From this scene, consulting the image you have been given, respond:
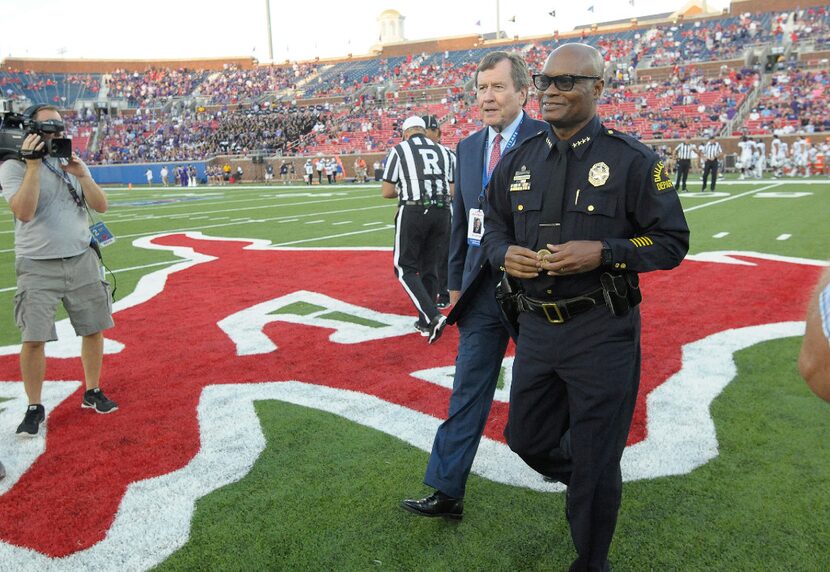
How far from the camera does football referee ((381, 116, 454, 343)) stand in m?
5.92

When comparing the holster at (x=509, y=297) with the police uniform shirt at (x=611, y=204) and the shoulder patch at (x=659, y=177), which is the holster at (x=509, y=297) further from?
the shoulder patch at (x=659, y=177)

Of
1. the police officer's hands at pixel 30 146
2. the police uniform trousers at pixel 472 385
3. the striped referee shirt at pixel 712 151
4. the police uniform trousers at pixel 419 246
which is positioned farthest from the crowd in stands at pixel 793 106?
the police officer's hands at pixel 30 146

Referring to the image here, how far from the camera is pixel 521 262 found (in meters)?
2.30

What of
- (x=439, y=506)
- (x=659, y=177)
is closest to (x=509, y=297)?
(x=659, y=177)

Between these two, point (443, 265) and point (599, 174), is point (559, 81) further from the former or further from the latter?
point (443, 265)

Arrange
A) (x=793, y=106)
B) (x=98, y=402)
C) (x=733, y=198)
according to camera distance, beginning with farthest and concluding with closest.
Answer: (x=793, y=106)
(x=733, y=198)
(x=98, y=402)

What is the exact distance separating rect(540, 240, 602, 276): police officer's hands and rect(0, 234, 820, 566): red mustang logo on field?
4.74ft

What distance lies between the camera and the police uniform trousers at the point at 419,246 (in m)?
5.77

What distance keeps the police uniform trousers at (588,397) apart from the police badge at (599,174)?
42 centimetres

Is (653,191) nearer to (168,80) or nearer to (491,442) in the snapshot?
(491,442)

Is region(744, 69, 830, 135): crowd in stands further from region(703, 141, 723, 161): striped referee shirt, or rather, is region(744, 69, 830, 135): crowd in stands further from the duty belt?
the duty belt

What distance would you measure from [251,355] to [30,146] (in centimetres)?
220

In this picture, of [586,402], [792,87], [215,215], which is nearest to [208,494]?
[586,402]

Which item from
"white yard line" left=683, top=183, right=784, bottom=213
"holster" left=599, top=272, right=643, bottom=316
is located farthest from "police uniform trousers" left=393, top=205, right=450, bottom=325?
"white yard line" left=683, top=183, right=784, bottom=213
